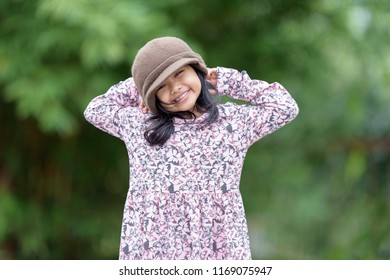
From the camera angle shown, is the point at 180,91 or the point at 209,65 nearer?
the point at 180,91

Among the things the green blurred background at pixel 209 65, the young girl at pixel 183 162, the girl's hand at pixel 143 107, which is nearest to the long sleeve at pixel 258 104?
the young girl at pixel 183 162

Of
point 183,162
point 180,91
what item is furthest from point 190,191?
point 180,91

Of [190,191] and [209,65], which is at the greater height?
[209,65]

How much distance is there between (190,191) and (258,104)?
0.17 m

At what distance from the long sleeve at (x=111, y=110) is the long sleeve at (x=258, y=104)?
0.47 feet

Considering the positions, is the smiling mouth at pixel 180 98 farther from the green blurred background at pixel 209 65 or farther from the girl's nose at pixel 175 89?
the green blurred background at pixel 209 65

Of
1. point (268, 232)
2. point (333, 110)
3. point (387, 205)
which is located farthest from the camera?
point (268, 232)

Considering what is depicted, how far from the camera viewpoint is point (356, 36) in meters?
3.48

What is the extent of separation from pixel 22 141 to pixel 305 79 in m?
1.41

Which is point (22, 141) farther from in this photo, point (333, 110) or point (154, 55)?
point (154, 55)

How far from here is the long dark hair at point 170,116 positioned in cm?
102

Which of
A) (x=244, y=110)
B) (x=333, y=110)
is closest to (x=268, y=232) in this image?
(x=333, y=110)

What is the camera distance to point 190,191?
3.37 ft

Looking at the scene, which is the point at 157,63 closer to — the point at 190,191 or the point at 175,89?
the point at 175,89
